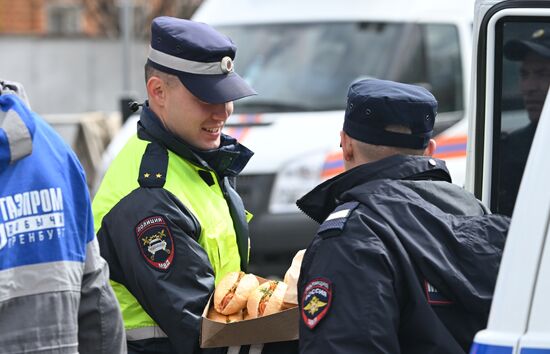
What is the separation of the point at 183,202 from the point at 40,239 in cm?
76

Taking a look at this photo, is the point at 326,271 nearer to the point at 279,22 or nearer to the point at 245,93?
the point at 245,93

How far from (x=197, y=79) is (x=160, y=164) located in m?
0.28

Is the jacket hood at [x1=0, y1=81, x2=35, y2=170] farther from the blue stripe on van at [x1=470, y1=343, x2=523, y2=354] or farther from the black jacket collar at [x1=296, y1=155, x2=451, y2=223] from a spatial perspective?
the blue stripe on van at [x1=470, y1=343, x2=523, y2=354]

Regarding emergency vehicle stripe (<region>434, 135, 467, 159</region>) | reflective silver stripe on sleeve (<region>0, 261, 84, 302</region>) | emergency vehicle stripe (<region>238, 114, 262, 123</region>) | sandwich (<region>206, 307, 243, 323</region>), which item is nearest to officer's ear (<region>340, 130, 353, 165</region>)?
sandwich (<region>206, 307, 243, 323</region>)

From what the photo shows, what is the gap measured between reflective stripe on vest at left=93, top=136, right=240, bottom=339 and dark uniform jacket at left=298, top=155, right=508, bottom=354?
2.01ft

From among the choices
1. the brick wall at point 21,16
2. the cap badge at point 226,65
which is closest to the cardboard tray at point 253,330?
the cap badge at point 226,65

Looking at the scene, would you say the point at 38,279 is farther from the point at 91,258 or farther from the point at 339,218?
the point at 339,218

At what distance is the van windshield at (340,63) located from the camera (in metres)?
8.46

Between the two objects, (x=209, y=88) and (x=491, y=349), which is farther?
(x=209, y=88)

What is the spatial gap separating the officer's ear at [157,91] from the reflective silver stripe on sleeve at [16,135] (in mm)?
914

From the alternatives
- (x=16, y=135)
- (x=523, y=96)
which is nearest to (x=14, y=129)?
(x=16, y=135)

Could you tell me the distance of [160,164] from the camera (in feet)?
11.4

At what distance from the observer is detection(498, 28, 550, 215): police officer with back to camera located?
139 inches

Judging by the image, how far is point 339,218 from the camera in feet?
9.30
